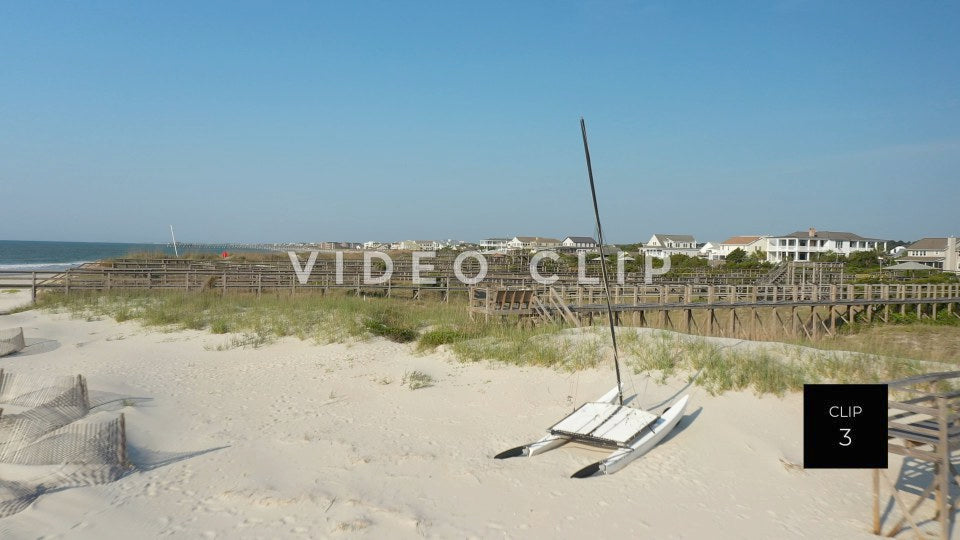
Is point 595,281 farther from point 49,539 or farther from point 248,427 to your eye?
point 49,539

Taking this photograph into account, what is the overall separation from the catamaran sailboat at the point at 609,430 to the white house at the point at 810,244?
281 ft

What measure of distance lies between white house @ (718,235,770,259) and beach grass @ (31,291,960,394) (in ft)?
255

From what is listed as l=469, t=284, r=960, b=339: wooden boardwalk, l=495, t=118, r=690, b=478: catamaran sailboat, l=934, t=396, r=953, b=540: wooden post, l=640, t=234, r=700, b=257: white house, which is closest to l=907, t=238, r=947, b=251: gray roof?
l=640, t=234, r=700, b=257: white house

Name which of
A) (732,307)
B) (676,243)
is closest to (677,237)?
(676,243)

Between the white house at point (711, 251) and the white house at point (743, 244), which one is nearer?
the white house at point (743, 244)

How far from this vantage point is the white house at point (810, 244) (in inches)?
3415

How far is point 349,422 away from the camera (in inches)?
365

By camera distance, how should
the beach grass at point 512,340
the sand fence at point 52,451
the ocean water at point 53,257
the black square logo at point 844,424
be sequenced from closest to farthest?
the black square logo at point 844,424, the sand fence at point 52,451, the beach grass at point 512,340, the ocean water at point 53,257

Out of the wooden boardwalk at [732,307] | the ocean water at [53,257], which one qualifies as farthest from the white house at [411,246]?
the wooden boardwalk at [732,307]

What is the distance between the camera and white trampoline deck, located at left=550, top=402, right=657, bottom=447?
7715mm

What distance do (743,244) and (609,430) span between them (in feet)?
345

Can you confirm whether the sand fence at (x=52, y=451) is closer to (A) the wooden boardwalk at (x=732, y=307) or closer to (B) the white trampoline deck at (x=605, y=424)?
(B) the white trampoline deck at (x=605, y=424)

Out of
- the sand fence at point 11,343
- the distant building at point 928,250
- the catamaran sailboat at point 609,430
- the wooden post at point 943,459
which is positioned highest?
the distant building at point 928,250

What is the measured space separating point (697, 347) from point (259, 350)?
942 centimetres
